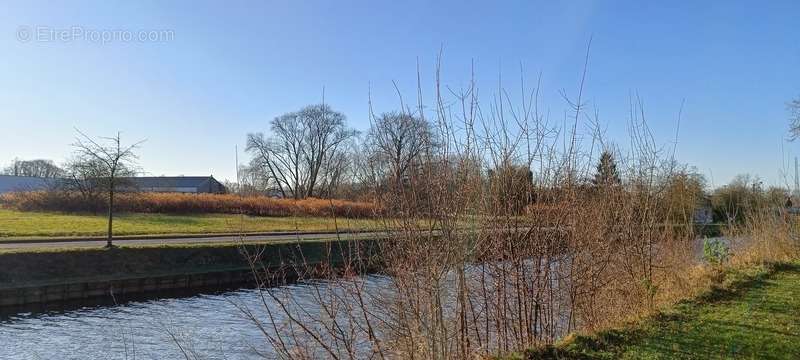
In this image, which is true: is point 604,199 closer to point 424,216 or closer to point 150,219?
point 424,216

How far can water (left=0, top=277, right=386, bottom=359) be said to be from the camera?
9.89 metres

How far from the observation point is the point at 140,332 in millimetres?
11469

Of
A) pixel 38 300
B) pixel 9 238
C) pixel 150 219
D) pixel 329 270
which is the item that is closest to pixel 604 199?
pixel 329 270

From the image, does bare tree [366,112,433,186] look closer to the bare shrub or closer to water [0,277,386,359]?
the bare shrub

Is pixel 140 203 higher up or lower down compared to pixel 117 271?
higher up

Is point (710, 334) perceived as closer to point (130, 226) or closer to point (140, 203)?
point (130, 226)

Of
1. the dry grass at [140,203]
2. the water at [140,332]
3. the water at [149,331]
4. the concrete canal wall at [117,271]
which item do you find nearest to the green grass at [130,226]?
the dry grass at [140,203]

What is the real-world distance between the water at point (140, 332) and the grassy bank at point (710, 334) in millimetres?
5312

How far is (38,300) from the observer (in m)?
14.4

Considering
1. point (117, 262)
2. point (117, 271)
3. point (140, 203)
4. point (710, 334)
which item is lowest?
point (117, 271)

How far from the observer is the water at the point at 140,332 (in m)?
9.89

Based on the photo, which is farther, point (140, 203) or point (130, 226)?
point (140, 203)

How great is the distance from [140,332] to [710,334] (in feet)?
33.9

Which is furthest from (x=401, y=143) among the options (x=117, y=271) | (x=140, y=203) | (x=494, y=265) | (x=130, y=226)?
(x=140, y=203)
